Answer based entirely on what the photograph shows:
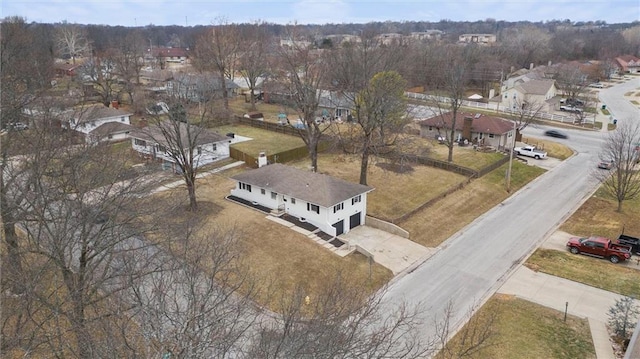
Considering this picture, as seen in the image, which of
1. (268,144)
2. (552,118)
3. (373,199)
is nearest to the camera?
(373,199)

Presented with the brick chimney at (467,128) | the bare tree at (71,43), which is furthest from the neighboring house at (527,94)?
the bare tree at (71,43)

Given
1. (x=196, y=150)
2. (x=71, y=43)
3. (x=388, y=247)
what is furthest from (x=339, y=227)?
(x=71, y=43)

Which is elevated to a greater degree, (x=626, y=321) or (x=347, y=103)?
(x=347, y=103)

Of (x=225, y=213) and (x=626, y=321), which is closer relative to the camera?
(x=626, y=321)

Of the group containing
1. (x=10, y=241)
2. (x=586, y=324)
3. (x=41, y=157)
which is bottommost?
(x=586, y=324)

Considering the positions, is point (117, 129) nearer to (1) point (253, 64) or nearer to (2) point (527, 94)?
(1) point (253, 64)

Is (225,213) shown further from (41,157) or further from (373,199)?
(41,157)

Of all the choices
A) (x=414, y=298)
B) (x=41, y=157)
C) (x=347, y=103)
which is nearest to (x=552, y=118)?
(x=347, y=103)
